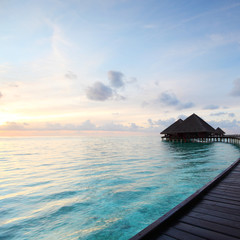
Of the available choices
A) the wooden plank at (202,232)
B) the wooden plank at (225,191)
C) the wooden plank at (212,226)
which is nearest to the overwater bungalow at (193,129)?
the wooden plank at (225,191)

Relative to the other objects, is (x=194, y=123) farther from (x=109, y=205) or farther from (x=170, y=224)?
(x=170, y=224)

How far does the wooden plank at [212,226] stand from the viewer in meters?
2.74

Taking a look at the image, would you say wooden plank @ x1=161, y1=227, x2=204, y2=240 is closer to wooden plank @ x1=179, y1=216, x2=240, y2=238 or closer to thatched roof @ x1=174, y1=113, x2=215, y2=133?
wooden plank @ x1=179, y1=216, x2=240, y2=238

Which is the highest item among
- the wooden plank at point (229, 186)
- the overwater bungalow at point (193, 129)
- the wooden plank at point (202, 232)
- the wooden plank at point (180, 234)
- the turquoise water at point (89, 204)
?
the overwater bungalow at point (193, 129)

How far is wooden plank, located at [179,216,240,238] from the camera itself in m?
2.74

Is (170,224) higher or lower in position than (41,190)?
higher

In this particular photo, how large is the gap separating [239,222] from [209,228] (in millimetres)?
669

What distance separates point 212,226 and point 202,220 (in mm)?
235

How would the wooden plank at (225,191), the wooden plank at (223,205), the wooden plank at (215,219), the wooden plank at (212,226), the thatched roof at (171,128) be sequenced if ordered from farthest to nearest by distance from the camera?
the thatched roof at (171,128)
the wooden plank at (225,191)
the wooden plank at (223,205)
the wooden plank at (215,219)
the wooden plank at (212,226)

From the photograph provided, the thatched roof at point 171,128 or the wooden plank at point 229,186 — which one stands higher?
the thatched roof at point 171,128

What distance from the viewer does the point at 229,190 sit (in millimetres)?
4828

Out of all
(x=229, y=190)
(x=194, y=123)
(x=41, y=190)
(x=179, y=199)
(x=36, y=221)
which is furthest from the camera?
(x=194, y=123)

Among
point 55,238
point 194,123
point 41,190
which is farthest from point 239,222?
point 194,123

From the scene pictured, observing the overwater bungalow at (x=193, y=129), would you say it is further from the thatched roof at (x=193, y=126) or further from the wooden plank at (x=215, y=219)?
the wooden plank at (x=215, y=219)
